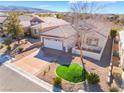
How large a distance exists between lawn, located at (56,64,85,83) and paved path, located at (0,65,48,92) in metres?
3.34

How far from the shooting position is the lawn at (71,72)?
17.5 metres

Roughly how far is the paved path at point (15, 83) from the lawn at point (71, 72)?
131 inches

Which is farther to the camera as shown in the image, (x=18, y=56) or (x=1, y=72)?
(x=18, y=56)

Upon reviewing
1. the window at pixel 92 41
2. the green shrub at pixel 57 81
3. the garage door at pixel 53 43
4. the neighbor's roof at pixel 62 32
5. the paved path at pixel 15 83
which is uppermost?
the neighbor's roof at pixel 62 32

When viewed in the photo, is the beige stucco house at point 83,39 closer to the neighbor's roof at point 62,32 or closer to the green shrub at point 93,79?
the neighbor's roof at point 62,32

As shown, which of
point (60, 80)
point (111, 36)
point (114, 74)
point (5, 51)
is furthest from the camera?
point (111, 36)

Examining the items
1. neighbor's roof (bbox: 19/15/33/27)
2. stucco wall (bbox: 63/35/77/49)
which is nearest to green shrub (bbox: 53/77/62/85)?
stucco wall (bbox: 63/35/77/49)

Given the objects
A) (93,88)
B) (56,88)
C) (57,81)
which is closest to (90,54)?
(93,88)

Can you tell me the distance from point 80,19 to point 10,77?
12.9m

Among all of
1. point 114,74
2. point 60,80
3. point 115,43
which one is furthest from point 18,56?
point 115,43

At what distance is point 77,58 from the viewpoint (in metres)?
22.9

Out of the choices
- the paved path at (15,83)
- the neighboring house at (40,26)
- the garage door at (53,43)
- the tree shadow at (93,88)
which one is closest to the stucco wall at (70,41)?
the garage door at (53,43)

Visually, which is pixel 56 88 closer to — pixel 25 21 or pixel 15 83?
pixel 15 83

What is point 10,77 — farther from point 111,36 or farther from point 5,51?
point 111,36
